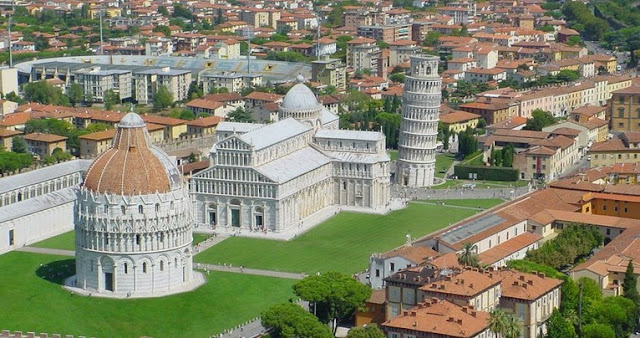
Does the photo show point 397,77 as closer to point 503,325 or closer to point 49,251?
point 49,251

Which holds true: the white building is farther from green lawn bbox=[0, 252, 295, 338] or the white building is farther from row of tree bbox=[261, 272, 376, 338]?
row of tree bbox=[261, 272, 376, 338]

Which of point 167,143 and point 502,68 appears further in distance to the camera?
point 502,68

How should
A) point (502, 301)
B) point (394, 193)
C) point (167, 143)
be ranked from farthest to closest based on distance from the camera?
1. point (167, 143)
2. point (394, 193)
3. point (502, 301)

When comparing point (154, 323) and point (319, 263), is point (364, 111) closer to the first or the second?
point (319, 263)

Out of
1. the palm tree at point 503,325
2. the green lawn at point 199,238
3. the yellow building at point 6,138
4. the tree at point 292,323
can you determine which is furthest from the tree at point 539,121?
the palm tree at point 503,325

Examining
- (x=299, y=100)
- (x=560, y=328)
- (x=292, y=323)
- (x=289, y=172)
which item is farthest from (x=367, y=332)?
(x=299, y=100)

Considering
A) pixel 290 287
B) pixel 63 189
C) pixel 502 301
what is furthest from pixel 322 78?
pixel 502 301
